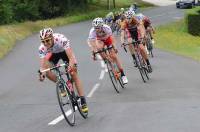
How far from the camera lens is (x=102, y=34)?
16312mm

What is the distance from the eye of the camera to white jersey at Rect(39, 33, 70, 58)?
1201 cm

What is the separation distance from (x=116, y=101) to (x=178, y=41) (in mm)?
24064

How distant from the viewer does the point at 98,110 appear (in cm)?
1345

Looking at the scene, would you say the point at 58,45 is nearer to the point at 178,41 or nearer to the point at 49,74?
the point at 49,74

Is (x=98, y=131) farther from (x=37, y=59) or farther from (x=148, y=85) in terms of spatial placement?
(x=37, y=59)

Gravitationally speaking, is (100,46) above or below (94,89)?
above

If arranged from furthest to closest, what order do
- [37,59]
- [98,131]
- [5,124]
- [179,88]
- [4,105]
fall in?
[37,59], [179,88], [4,105], [5,124], [98,131]

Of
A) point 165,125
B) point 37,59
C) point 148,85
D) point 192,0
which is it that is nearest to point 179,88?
point 148,85

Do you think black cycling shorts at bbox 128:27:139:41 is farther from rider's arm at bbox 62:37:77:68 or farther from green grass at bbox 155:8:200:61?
green grass at bbox 155:8:200:61

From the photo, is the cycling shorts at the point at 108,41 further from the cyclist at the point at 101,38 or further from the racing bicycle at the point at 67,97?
the racing bicycle at the point at 67,97

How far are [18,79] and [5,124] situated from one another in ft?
32.9

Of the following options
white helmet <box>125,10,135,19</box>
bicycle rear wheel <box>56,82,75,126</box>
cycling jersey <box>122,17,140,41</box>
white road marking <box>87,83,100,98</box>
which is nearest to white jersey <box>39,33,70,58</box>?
bicycle rear wheel <box>56,82,75,126</box>

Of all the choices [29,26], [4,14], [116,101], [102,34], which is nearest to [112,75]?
[102,34]

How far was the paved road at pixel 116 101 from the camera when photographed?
452 inches
